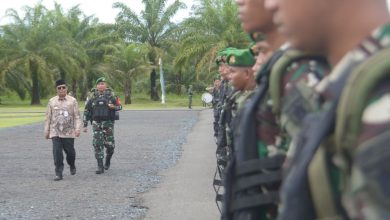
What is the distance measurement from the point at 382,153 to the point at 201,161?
34.4 ft

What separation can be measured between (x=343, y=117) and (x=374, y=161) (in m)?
0.11

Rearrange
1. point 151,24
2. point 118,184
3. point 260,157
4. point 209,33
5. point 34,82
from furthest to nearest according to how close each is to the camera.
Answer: point 34,82
point 151,24
point 209,33
point 118,184
point 260,157

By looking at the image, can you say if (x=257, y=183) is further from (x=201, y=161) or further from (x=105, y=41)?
(x=105, y=41)

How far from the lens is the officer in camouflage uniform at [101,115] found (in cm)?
1005

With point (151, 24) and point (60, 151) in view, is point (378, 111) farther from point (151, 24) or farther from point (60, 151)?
point (151, 24)

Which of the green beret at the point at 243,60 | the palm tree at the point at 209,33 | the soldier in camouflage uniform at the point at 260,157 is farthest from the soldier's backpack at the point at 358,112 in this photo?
the palm tree at the point at 209,33

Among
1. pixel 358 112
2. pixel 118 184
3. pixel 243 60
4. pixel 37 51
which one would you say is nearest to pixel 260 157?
pixel 358 112

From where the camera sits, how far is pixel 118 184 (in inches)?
345

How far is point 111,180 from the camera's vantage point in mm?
9219

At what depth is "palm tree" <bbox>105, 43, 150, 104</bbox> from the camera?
44.9m

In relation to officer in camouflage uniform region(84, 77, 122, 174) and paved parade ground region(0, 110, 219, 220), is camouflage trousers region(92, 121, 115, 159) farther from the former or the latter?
paved parade ground region(0, 110, 219, 220)

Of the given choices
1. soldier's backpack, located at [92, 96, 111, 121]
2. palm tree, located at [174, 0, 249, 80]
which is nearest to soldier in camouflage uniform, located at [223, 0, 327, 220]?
soldier's backpack, located at [92, 96, 111, 121]

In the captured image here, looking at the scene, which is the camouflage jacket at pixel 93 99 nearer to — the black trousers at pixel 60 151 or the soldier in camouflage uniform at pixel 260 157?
the black trousers at pixel 60 151

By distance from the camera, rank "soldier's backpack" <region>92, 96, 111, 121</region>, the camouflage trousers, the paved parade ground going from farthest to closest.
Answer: the camouflage trousers → "soldier's backpack" <region>92, 96, 111, 121</region> → the paved parade ground
